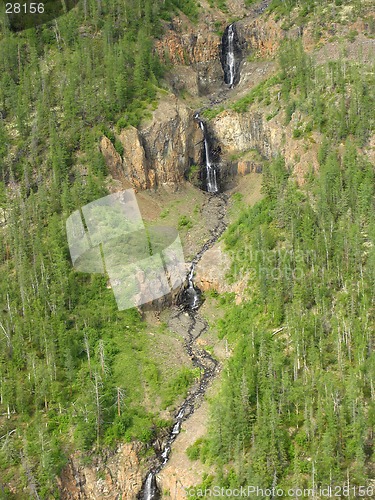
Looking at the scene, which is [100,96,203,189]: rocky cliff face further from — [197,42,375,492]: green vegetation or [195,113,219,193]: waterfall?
[197,42,375,492]: green vegetation

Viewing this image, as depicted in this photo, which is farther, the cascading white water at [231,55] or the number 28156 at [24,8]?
the cascading white water at [231,55]

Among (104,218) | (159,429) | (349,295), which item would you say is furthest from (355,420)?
(104,218)

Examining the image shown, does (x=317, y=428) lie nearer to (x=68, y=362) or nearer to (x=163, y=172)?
(x=68, y=362)

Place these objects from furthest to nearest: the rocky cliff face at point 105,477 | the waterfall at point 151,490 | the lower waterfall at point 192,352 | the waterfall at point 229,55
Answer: the waterfall at point 229,55, the lower waterfall at point 192,352, the waterfall at point 151,490, the rocky cliff face at point 105,477

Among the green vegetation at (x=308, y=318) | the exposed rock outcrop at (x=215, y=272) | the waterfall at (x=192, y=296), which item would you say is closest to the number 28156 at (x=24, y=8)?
the green vegetation at (x=308, y=318)

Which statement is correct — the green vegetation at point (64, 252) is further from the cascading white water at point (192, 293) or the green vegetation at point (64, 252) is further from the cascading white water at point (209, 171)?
the cascading white water at point (209, 171)

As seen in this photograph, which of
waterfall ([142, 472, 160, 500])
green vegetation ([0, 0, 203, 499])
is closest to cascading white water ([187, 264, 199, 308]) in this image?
green vegetation ([0, 0, 203, 499])
